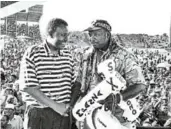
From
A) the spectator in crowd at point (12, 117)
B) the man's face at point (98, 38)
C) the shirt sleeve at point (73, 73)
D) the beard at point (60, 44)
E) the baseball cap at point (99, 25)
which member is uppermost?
the baseball cap at point (99, 25)

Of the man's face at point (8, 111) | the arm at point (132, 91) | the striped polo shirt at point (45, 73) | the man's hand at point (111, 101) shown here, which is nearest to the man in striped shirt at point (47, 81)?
the striped polo shirt at point (45, 73)

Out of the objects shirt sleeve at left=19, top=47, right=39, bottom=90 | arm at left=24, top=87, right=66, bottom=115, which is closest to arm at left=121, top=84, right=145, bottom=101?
arm at left=24, top=87, right=66, bottom=115

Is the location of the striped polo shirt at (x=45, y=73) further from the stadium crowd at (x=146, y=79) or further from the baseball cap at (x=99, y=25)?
the baseball cap at (x=99, y=25)

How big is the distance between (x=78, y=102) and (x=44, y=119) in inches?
10.4

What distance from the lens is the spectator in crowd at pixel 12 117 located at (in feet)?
8.63

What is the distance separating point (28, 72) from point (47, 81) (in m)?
0.14

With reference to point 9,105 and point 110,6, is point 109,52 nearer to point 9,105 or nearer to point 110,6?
point 110,6

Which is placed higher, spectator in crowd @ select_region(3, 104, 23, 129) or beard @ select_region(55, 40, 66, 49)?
beard @ select_region(55, 40, 66, 49)

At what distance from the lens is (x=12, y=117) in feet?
8.69

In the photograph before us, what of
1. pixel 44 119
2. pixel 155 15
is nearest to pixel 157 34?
pixel 155 15

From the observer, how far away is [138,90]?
2.75 metres

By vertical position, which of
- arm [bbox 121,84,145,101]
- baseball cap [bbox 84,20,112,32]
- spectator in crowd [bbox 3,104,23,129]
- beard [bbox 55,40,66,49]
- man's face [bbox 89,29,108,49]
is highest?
baseball cap [bbox 84,20,112,32]

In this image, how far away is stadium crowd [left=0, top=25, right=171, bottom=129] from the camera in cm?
264

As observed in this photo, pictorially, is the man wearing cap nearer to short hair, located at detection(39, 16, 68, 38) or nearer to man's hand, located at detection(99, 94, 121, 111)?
man's hand, located at detection(99, 94, 121, 111)
